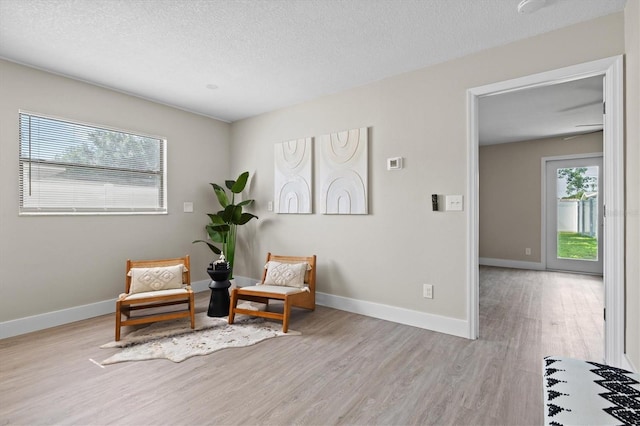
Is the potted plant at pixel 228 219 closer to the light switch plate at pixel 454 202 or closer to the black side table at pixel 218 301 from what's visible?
the black side table at pixel 218 301

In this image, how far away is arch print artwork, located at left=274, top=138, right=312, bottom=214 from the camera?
13.2 ft

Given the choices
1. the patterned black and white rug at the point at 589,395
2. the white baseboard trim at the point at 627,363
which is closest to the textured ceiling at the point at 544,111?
the white baseboard trim at the point at 627,363

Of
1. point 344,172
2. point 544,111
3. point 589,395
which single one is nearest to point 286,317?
point 344,172

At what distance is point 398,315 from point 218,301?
1.96m

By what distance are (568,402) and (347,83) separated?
326 centimetres

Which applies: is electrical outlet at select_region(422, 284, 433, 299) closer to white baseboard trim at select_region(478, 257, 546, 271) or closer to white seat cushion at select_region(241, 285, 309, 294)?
white seat cushion at select_region(241, 285, 309, 294)

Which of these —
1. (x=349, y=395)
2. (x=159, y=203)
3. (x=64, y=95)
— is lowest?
(x=349, y=395)

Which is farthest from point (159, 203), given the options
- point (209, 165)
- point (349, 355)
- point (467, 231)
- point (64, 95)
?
point (467, 231)

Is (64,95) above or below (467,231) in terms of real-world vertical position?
above

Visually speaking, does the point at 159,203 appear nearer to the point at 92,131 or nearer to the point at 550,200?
the point at 92,131

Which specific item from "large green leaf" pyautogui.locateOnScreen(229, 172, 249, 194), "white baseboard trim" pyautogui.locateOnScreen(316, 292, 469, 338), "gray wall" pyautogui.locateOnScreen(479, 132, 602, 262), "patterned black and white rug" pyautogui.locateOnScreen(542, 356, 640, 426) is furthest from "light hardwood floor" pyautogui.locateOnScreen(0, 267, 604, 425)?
"gray wall" pyautogui.locateOnScreen(479, 132, 602, 262)

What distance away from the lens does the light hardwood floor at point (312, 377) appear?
70.8 inches

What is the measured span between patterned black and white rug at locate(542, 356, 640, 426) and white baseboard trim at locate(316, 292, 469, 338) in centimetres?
156

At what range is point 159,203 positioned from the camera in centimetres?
420
